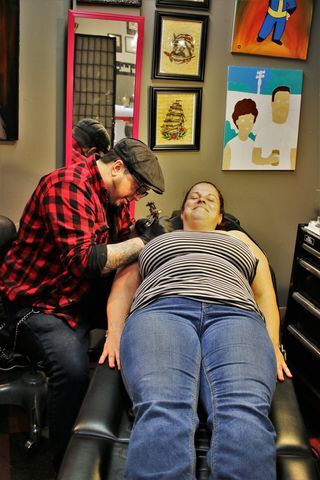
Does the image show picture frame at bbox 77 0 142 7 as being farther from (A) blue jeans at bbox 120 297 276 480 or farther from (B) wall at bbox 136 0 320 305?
(A) blue jeans at bbox 120 297 276 480

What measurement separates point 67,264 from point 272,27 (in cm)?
149

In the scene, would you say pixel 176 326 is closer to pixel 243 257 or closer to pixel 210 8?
pixel 243 257

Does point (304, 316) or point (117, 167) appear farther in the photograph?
point (304, 316)

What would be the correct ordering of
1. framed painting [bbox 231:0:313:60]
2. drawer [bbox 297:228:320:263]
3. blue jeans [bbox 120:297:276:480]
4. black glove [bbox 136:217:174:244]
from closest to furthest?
blue jeans [bbox 120:297:276:480]
black glove [bbox 136:217:174:244]
drawer [bbox 297:228:320:263]
framed painting [bbox 231:0:313:60]

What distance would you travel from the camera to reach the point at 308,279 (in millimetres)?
2012

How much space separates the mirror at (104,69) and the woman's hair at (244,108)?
0.48 metres

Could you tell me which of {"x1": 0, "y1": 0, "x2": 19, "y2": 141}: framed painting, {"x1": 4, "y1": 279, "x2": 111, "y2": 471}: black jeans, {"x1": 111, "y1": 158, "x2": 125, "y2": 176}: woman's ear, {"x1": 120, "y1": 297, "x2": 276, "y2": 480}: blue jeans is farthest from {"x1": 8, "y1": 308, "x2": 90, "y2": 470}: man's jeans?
{"x1": 0, "y1": 0, "x2": 19, "y2": 141}: framed painting

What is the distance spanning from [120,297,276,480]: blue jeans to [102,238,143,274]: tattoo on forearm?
0.21 metres

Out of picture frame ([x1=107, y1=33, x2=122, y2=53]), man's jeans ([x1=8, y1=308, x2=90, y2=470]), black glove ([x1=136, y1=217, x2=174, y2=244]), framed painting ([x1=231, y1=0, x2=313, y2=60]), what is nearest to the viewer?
man's jeans ([x1=8, y1=308, x2=90, y2=470])


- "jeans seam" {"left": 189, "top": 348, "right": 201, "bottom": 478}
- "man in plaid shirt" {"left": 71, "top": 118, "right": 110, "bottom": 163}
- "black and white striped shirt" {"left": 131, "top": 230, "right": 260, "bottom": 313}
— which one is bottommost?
"jeans seam" {"left": 189, "top": 348, "right": 201, "bottom": 478}

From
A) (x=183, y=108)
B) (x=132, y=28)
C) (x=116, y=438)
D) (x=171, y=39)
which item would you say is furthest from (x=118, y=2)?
(x=116, y=438)

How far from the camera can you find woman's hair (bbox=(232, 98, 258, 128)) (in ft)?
7.39

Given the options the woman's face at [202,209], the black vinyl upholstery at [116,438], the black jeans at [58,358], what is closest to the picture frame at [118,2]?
the woman's face at [202,209]

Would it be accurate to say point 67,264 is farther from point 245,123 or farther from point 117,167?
point 245,123
